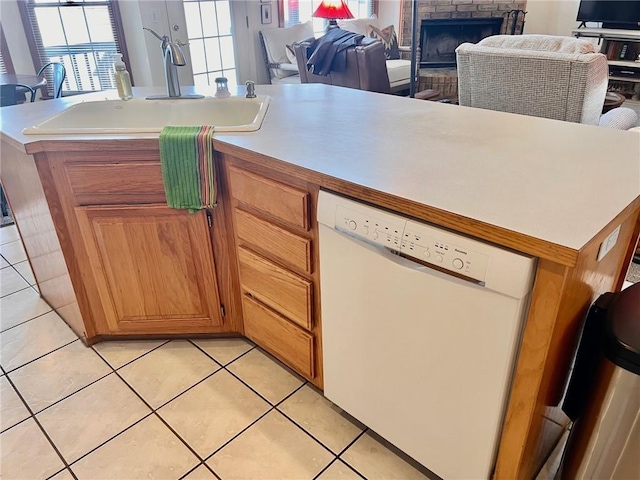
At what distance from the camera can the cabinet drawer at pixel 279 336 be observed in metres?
1.61

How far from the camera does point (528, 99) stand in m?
2.52

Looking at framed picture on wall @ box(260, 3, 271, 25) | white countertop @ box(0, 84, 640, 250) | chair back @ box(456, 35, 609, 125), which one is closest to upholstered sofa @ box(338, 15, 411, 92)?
framed picture on wall @ box(260, 3, 271, 25)

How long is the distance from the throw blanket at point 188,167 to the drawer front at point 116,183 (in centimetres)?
6

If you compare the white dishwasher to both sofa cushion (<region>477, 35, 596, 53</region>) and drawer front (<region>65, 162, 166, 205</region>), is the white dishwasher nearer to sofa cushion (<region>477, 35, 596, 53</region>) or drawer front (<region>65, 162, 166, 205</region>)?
drawer front (<region>65, 162, 166, 205</region>)

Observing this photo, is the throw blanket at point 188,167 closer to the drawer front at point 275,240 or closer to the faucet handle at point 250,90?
the drawer front at point 275,240

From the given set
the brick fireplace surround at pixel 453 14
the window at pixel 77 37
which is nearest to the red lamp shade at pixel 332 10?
the brick fireplace surround at pixel 453 14

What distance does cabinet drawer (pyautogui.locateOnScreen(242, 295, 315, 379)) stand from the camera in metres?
1.61

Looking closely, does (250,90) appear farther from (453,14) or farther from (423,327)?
(453,14)

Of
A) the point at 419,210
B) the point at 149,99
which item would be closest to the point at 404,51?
the point at 149,99

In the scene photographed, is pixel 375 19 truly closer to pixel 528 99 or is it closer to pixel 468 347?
pixel 528 99

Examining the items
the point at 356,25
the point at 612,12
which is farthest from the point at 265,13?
the point at 612,12

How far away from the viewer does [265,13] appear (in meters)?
5.47

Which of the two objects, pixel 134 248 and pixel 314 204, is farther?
pixel 134 248

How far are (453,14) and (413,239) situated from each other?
5918 millimetres
